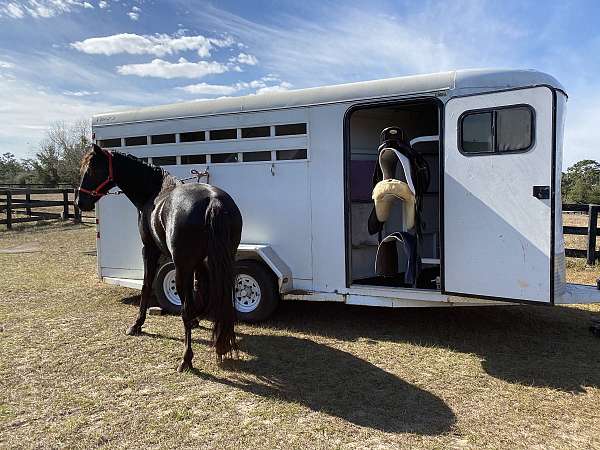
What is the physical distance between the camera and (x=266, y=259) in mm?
5457

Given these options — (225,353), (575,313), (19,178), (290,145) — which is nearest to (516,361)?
(575,313)

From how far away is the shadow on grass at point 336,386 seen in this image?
3.41 meters

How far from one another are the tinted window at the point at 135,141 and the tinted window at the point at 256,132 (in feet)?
5.16

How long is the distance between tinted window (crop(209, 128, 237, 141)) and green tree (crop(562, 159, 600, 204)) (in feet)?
53.1

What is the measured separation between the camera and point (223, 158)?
5.92 m

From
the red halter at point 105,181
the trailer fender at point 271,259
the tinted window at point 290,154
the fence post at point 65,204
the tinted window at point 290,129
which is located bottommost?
the trailer fender at point 271,259

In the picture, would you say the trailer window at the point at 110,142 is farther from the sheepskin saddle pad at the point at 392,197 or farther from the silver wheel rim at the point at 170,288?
the sheepskin saddle pad at the point at 392,197

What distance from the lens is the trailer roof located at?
455 centimetres

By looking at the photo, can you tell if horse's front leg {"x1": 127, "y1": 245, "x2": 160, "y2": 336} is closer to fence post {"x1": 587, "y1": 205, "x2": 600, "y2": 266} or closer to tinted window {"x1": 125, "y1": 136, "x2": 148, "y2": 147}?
tinted window {"x1": 125, "y1": 136, "x2": 148, "y2": 147}

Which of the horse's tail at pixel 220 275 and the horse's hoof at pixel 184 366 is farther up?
the horse's tail at pixel 220 275

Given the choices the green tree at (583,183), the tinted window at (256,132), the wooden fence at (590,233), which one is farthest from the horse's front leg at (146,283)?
the green tree at (583,183)

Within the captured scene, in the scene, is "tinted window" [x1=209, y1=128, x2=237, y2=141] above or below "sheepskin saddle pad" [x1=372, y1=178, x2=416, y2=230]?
above

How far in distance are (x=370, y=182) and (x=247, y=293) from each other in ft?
6.74

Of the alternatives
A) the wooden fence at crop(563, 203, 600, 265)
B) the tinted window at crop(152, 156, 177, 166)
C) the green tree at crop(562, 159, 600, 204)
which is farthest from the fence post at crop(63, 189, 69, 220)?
the green tree at crop(562, 159, 600, 204)
